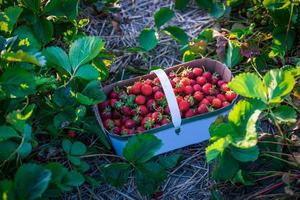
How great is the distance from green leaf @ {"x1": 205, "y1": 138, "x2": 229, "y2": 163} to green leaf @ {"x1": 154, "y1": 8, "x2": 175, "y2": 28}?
2.56 feet

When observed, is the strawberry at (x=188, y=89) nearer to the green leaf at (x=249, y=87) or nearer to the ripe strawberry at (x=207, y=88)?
the ripe strawberry at (x=207, y=88)

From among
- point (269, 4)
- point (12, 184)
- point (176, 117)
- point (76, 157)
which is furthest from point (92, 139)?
point (269, 4)

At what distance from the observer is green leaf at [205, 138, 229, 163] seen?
123 cm

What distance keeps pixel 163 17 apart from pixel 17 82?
770 millimetres

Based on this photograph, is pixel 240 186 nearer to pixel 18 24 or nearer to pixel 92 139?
pixel 92 139

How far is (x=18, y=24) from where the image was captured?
5.92 ft

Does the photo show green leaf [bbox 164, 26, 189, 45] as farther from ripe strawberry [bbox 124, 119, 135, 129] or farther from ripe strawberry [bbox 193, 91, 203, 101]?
ripe strawberry [bbox 124, 119, 135, 129]

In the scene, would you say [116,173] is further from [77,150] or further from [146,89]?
[146,89]

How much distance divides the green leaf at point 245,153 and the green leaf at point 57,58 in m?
0.56

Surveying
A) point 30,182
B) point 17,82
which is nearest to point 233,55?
point 17,82

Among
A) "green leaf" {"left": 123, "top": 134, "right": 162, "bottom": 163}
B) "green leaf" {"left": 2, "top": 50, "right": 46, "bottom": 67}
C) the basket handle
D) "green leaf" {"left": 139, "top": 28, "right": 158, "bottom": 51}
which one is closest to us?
"green leaf" {"left": 2, "top": 50, "right": 46, "bottom": 67}

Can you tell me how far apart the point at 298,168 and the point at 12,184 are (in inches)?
31.3

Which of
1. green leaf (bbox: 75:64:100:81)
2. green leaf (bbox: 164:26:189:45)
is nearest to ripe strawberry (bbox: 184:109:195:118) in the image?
green leaf (bbox: 75:64:100:81)

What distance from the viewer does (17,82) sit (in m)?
1.32
